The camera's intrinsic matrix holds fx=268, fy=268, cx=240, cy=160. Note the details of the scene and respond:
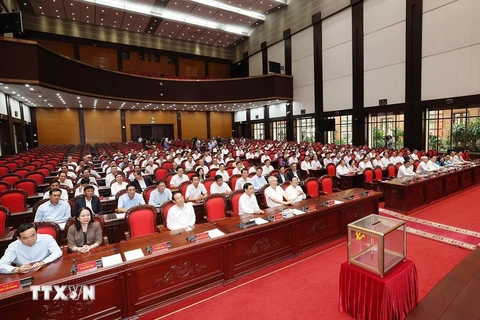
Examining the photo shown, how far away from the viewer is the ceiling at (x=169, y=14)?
18.9 m

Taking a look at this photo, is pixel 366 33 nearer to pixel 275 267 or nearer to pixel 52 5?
pixel 275 267

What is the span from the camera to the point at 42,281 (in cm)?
240

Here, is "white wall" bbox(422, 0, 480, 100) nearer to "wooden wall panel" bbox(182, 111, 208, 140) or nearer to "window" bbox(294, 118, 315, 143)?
"window" bbox(294, 118, 315, 143)

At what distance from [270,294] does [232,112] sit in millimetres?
28538

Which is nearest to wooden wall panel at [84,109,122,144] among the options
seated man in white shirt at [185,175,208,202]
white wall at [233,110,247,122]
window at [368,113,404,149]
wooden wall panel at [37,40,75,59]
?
wooden wall panel at [37,40,75,59]

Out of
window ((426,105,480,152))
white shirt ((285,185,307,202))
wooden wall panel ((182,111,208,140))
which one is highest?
wooden wall panel ((182,111,208,140))

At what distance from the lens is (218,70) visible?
97.1ft

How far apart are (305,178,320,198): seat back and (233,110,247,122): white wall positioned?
23.7m

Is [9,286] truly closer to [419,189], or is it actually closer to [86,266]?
[86,266]

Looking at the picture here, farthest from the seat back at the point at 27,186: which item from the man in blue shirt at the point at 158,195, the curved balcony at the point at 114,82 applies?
the curved balcony at the point at 114,82

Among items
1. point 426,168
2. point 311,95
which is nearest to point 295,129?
point 311,95

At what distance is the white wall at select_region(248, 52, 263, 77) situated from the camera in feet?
83.3

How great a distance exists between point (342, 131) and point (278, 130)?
290 inches

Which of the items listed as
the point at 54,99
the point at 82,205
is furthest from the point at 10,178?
the point at 54,99
